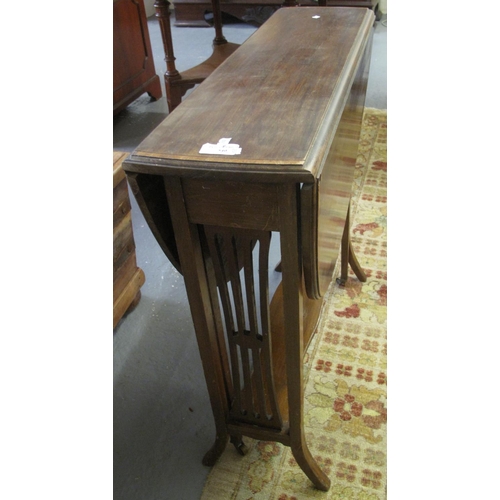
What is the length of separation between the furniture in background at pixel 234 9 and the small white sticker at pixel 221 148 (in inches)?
155

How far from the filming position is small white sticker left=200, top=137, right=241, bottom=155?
84 centimetres

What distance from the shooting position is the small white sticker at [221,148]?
2.77 feet

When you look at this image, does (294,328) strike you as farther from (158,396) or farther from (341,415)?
(158,396)

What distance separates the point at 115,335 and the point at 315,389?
750mm

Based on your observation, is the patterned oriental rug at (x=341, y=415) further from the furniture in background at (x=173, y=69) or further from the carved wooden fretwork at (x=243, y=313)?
A: the furniture in background at (x=173, y=69)

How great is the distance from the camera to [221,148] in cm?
86

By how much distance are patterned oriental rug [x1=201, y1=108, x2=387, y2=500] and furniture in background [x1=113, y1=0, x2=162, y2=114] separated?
1.89 m

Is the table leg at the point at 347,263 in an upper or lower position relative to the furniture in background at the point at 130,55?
lower

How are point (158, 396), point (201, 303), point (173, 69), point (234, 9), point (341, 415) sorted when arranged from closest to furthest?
point (201, 303), point (341, 415), point (158, 396), point (173, 69), point (234, 9)

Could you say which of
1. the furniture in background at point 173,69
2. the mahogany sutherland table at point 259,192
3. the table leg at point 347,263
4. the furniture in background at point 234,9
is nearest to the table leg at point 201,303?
the mahogany sutherland table at point 259,192

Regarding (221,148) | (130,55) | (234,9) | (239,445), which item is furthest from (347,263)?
(234,9)

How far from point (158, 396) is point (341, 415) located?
0.58 meters

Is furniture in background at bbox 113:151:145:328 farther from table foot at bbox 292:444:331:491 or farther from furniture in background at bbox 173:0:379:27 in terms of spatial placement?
furniture in background at bbox 173:0:379:27

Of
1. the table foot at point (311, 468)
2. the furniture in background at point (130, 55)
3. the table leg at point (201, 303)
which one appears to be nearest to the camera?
the table leg at point (201, 303)
